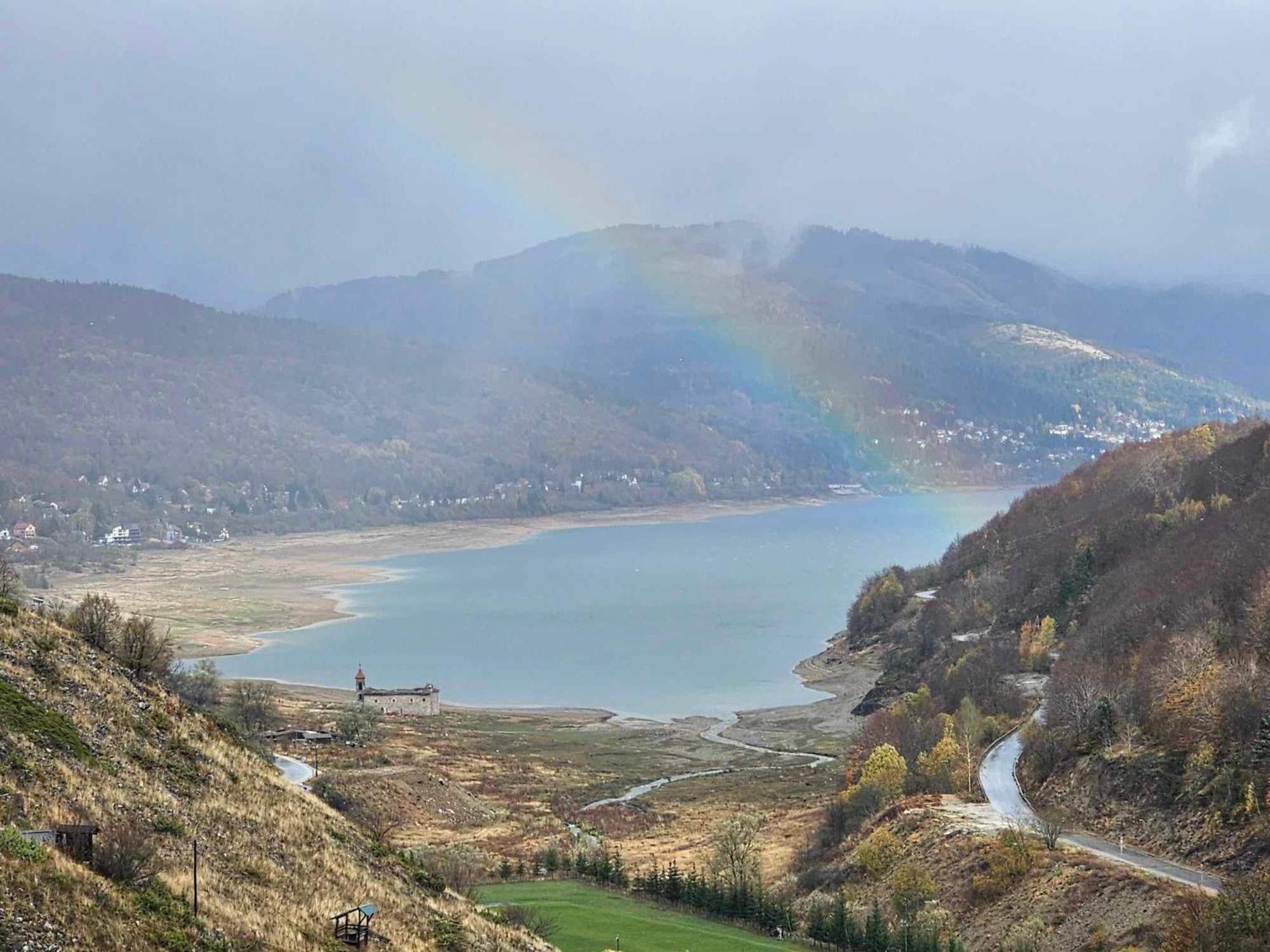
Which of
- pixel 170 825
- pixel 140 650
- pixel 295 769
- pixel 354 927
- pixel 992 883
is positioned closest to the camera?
pixel 354 927

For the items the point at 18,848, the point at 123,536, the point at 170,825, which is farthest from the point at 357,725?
the point at 123,536

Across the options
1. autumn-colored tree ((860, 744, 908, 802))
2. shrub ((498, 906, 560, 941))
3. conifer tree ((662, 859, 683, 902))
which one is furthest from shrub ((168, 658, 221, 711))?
autumn-colored tree ((860, 744, 908, 802))

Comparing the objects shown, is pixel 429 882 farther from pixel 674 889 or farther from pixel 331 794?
pixel 331 794

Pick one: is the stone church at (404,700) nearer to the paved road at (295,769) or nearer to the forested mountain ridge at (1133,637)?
the paved road at (295,769)

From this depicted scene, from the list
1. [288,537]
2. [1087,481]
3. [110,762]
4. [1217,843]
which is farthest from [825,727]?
[288,537]

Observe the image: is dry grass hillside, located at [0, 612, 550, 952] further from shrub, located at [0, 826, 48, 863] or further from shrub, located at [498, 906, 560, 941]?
shrub, located at [498, 906, 560, 941]

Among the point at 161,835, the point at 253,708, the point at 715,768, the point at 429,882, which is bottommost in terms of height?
the point at 715,768

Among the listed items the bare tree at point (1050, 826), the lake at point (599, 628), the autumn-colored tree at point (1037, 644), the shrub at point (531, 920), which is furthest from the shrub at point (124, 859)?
the lake at point (599, 628)
